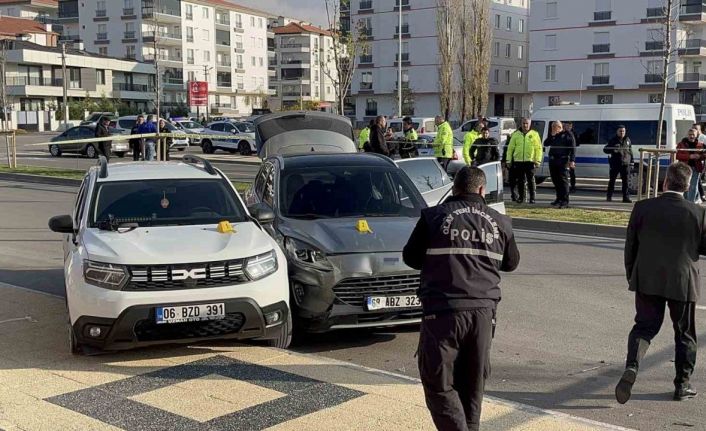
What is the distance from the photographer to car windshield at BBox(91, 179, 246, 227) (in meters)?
7.25

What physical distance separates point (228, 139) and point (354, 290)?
32879mm

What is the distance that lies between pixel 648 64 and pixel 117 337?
60.7m

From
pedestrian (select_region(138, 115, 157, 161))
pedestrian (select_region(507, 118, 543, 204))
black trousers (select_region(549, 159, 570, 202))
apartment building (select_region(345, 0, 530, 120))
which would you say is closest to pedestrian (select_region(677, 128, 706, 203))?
black trousers (select_region(549, 159, 570, 202))

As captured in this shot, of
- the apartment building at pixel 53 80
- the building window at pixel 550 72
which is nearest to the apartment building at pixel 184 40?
the apartment building at pixel 53 80

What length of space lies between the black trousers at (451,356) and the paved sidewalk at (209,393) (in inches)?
34.0

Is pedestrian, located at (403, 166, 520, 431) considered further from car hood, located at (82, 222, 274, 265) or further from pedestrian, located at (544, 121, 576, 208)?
pedestrian, located at (544, 121, 576, 208)

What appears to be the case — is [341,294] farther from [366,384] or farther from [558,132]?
[558,132]

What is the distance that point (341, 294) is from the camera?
685 cm

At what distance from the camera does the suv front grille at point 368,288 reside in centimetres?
685

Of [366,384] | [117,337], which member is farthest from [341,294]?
[117,337]

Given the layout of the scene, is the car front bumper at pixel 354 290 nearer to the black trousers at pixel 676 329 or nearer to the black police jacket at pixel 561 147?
the black trousers at pixel 676 329

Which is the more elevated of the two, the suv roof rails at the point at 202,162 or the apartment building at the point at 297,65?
the apartment building at the point at 297,65

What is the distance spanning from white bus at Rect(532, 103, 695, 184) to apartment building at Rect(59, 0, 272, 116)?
2761 inches

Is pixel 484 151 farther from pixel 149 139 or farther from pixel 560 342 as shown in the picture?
pixel 560 342
